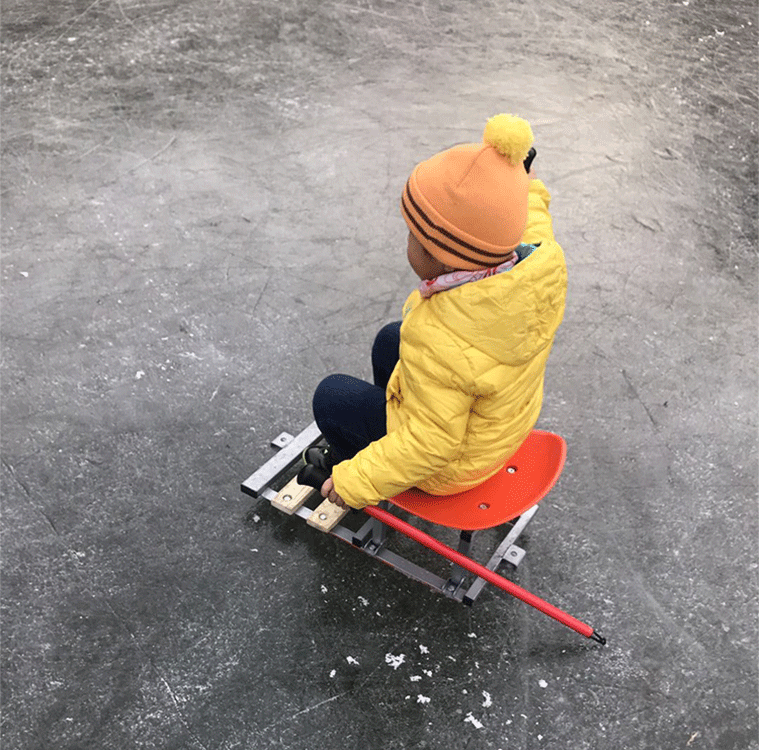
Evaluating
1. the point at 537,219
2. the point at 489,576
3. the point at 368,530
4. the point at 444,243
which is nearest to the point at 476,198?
the point at 444,243

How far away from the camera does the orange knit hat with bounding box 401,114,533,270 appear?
1970 mm

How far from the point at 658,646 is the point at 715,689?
197 millimetres

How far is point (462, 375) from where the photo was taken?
210 cm

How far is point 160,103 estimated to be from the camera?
16.4 ft

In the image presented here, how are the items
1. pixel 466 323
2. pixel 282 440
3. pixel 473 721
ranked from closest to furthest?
pixel 466 323
pixel 473 721
pixel 282 440

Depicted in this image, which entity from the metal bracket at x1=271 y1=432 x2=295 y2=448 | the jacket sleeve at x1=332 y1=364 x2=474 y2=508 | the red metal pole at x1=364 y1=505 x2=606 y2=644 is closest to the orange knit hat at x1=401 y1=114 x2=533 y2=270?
the jacket sleeve at x1=332 y1=364 x2=474 y2=508

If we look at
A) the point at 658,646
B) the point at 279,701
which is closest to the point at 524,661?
the point at 658,646

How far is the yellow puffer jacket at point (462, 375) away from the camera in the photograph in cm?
210

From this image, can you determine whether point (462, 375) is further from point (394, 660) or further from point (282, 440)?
point (282, 440)

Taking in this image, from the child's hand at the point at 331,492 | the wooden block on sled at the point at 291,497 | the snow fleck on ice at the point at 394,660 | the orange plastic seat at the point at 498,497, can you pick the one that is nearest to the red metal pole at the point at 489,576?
the orange plastic seat at the point at 498,497

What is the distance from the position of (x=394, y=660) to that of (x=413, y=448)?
2.54 feet

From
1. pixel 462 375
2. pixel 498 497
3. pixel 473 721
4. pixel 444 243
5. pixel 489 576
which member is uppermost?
pixel 444 243

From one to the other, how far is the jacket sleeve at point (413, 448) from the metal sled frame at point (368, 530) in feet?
1.67

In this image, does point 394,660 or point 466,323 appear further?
point 394,660
